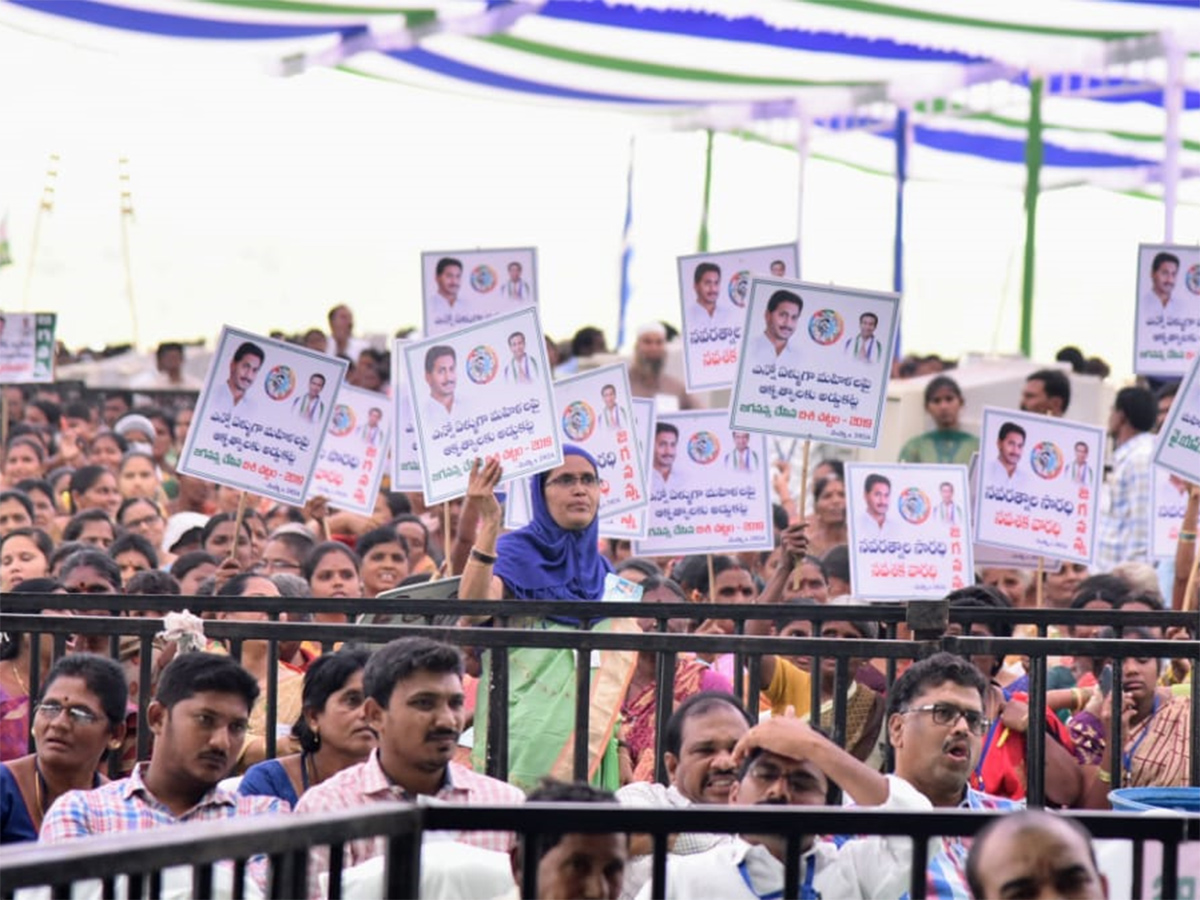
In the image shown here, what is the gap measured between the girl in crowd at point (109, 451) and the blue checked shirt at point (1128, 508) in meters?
6.67

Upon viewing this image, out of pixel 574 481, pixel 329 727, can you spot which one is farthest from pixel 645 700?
pixel 329 727

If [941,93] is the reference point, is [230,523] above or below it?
below

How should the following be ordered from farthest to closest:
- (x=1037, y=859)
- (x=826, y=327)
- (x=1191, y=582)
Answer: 1. (x=826, y=327)
2. (x=1191, y=582)
3. (x=1037, y=859)

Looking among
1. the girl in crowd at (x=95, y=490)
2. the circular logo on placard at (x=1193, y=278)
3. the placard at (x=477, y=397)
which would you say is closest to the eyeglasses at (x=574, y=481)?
the placard at (x=477, y=397)

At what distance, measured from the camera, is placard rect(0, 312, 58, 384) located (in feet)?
53.0

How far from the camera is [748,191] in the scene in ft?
206

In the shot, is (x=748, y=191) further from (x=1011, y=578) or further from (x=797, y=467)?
(x=1011, y=578)

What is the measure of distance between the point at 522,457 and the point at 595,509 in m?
0.70

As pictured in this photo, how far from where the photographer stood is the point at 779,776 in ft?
17.2

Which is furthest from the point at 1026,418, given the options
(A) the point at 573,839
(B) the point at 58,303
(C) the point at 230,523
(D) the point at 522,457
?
(B) the point at 58,303

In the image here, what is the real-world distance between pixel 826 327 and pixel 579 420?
4.33 ft

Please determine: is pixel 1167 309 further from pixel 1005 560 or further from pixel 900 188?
pixel 900 188

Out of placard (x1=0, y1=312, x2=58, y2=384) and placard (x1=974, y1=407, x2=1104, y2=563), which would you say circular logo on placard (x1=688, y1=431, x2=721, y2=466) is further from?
placard (x1=0, y1=312, x2=58, y2=384)

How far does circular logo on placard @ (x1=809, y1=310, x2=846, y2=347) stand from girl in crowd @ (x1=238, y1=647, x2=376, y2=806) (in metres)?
3.61
